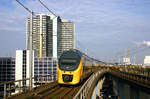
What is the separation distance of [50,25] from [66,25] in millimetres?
23307

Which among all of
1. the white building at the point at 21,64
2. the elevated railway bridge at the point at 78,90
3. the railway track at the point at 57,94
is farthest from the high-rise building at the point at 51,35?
the railway track at the point at 57,94

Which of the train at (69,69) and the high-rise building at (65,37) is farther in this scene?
the high-rise building at (65,37)

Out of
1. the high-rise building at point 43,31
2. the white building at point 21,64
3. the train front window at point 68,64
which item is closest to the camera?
the train front window at point 68,64

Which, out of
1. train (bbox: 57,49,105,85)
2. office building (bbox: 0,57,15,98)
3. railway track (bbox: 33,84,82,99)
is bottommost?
office building (bbox: 0,57,15,98)

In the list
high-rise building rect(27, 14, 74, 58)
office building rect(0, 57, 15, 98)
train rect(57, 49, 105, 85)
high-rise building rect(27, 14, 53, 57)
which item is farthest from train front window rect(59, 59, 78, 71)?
high-rise building rect(27, 14, 53, 57)

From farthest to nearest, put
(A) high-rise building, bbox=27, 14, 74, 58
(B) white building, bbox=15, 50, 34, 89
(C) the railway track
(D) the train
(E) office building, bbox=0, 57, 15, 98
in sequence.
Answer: (A) high-rise building, bbox=27, 14, 74, 58, (E) office building, bbox=0, 57, 15, 98, (B) white building, bbox=15, 50, 34, 89, (D) the train, (C) the railway track

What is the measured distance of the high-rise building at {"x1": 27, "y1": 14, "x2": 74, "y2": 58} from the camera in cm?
14575

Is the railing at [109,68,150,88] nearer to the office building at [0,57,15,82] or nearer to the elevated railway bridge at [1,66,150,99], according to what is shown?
the elevated railway bridge at [1,66,150,99]

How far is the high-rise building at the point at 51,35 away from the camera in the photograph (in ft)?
478

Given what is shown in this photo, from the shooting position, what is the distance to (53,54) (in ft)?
471

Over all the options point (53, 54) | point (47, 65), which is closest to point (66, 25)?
point (53, 54)

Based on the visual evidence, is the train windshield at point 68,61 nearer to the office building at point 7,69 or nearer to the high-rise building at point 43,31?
the office building at point 7,69

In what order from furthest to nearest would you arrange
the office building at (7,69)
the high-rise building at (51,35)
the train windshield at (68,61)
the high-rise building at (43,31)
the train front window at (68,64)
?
the high-rise building at (43,31)
the high-rise building at (51,35)
the office building at (7,69)
the train windshield at (68,61)
the train front window at (68,64)

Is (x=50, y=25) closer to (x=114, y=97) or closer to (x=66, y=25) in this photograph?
(x=66, y=25)
